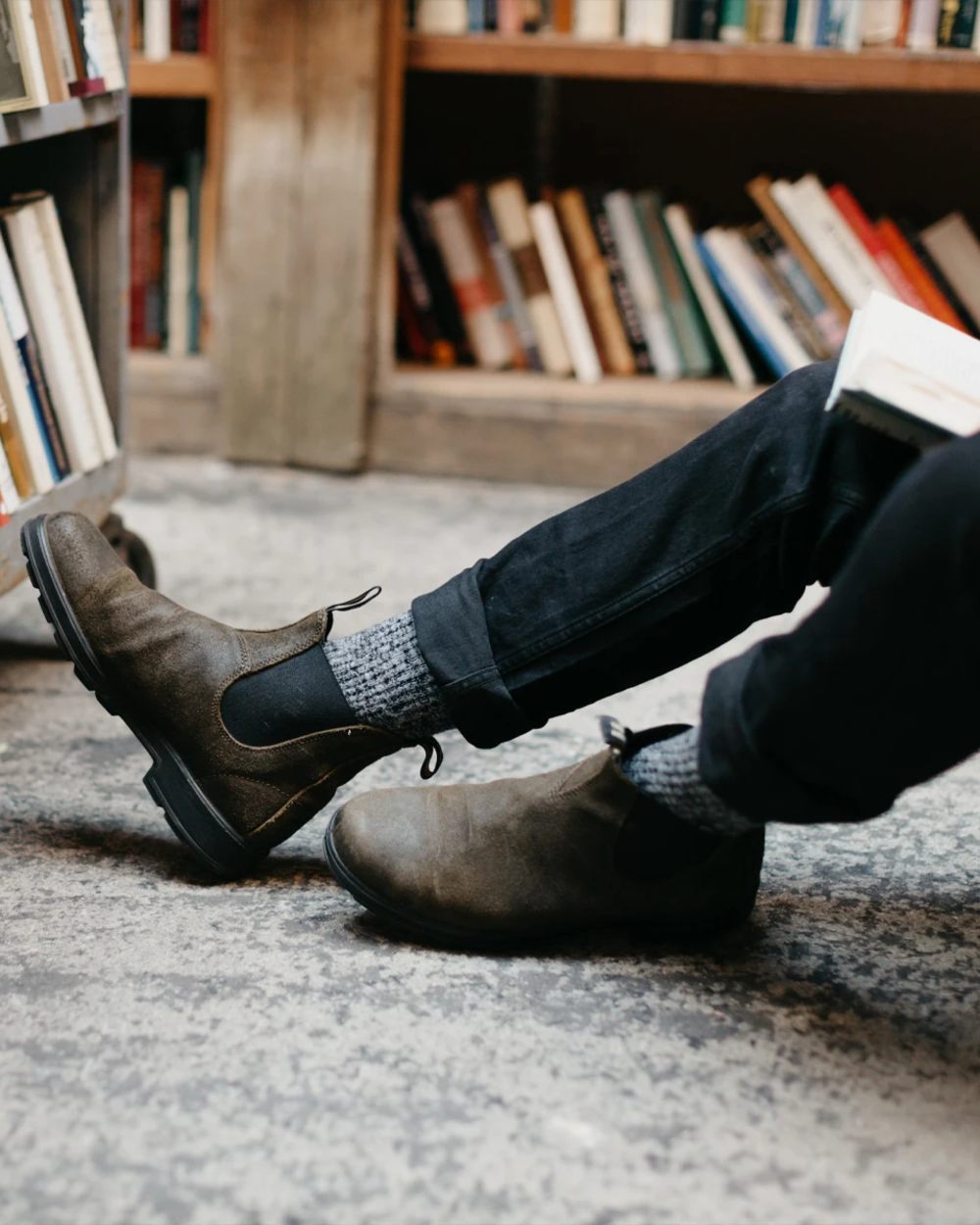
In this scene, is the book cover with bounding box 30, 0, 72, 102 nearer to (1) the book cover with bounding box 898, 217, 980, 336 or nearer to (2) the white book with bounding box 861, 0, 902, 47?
(2) the white book with bounding box 861, 0, 902, 47

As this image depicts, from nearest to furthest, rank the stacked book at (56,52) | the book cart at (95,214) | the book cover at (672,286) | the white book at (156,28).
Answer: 1. the stacked book at (56,52)
2. the book cart at (95,214)
3. the white book at (156,28)
4. the book cover at (672,286)

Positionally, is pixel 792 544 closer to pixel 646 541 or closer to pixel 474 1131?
pixel 646 541

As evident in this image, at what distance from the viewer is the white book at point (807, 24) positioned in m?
1.98

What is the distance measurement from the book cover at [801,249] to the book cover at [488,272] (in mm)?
418

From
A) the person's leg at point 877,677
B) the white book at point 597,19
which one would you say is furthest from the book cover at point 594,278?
the person's leg at point 877,677

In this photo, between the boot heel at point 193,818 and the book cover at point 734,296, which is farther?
the book cover at point 734,296

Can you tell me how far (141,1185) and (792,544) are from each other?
0.54 meters

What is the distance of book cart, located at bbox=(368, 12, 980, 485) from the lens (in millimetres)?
2016

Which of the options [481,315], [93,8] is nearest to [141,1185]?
[93,8]

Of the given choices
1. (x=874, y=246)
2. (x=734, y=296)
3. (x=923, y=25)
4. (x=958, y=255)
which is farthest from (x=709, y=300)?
(x=923, y=25)

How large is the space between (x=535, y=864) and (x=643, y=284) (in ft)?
4.74

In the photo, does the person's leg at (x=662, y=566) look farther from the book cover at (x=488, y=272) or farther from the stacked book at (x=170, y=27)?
the stacked book at (x=170, y=27)

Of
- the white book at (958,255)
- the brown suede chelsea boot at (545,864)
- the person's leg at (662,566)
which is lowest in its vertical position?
the brown suede chelsea boot at (545,864)

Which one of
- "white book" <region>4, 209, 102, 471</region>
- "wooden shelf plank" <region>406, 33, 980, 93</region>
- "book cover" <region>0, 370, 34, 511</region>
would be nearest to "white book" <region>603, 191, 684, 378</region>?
"wooden shelf plank" <region>406, 33, 980, 93</region>
